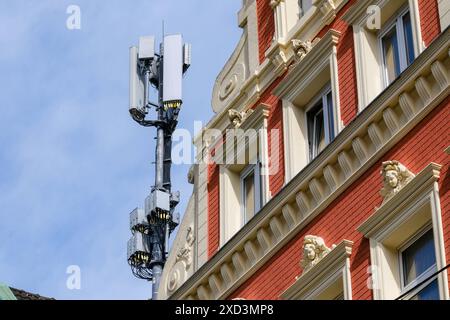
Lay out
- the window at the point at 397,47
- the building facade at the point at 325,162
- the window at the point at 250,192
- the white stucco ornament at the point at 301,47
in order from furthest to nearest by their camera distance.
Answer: the window at the point at 250,192, the white stucco ornament at the point at 301,47, the window at the point at 397,47, the building facade at the point at 325,162

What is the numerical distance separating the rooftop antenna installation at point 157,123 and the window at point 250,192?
4884 centimetres

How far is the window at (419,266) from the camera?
27.0m

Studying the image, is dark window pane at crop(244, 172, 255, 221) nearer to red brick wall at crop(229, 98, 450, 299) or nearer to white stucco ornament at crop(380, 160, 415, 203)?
red brick wall at crop(229, 98, 450, 299)

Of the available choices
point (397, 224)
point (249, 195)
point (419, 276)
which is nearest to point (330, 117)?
point (249, 195)

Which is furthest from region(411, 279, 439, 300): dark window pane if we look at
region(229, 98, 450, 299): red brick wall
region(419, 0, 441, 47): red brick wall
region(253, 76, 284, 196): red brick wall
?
region(253, 76, 284, 196): red brick wall

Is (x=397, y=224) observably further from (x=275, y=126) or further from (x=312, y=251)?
(x=275, y=126)

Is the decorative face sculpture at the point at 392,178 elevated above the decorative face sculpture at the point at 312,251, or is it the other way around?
the decorative face sculpture at the point at 392,178

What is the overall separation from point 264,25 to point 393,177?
8.12m

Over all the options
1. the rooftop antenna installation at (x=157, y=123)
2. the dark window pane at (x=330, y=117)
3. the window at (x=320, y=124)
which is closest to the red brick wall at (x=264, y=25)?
the window at (x=320, y=124)

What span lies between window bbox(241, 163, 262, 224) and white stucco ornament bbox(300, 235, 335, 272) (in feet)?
11.3

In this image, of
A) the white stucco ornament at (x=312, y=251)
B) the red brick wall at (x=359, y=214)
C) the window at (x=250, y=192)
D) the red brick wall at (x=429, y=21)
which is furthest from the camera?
the window at (x=250, y=192)

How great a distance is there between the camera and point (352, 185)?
2973 cm

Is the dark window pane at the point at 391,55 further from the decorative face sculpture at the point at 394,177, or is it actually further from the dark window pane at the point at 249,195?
the dark window pane at the point at 249,195

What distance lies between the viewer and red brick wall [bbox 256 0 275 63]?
34.9 m
